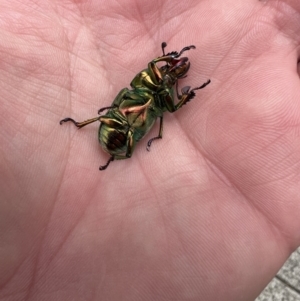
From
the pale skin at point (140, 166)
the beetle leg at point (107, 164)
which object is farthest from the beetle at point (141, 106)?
the pale skin at point (140, 166)

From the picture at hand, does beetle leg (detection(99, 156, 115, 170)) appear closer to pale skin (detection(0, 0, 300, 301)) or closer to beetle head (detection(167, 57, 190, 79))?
pale skin (detection(0, 0, 300, 301))

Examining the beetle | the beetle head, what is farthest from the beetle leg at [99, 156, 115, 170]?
the beetle head

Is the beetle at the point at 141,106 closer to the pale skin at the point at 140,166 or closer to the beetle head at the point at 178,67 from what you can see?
the beetle head at the point at 178,67

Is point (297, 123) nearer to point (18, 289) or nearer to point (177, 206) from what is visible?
point (177, 206)

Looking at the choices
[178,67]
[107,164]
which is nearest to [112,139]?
[107,164]

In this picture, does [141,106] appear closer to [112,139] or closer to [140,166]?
[112,139]

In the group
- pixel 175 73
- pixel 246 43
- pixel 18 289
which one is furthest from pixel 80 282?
pixel 246 43
